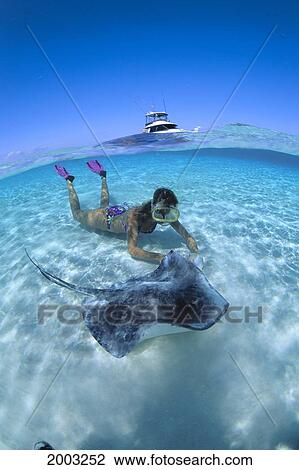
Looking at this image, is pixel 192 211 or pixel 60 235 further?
pixel 192 211

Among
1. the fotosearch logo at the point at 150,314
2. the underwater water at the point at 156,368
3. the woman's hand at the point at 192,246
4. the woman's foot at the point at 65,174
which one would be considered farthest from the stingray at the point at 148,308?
the woman's foot at the point at 65,174

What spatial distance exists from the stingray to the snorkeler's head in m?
1.58

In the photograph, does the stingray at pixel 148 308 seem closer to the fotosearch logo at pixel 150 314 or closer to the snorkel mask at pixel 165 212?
→ the fotosearch logo at pixel 150 314

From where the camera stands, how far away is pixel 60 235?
8.47 m

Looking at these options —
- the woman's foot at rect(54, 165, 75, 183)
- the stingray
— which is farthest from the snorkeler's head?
the woman's foot at rect(54, 165, 75, 183)

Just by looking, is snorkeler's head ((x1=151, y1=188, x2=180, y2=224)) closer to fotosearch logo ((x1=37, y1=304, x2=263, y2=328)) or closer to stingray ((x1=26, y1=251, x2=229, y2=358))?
stingray ((x1=26, y1=251, x2=229, y2=358))

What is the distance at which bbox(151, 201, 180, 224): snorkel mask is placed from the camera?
515 centimetres

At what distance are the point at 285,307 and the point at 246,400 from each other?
2.12 metres

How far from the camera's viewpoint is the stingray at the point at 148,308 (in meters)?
2.96

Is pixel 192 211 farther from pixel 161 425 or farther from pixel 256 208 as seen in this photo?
pixel 161 425
